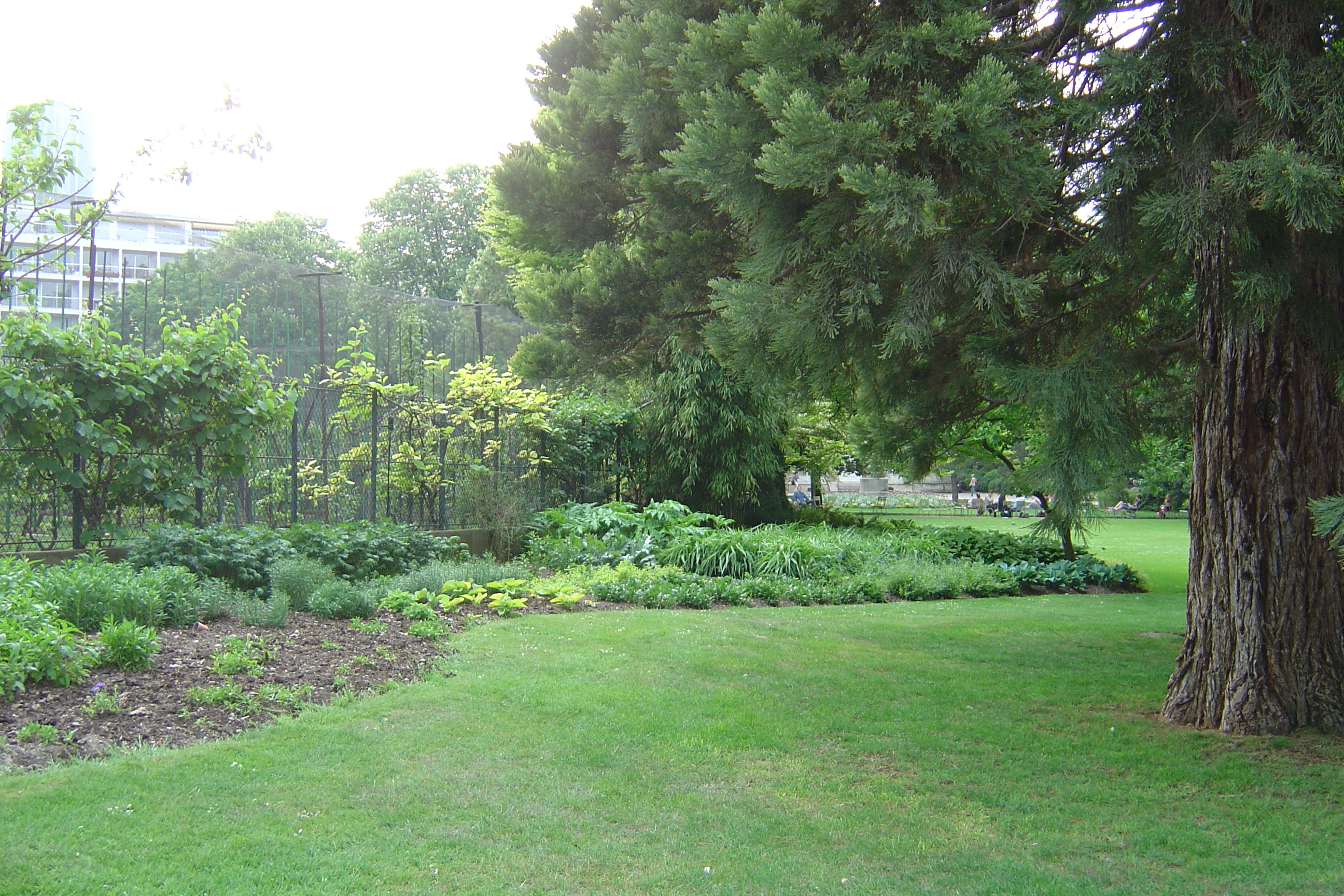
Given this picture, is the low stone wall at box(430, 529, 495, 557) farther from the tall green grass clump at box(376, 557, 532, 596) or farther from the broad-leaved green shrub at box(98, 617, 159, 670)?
the broad-leaved green shrub at box(98, 617, 159, 670)

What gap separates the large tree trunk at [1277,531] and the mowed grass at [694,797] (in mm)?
273

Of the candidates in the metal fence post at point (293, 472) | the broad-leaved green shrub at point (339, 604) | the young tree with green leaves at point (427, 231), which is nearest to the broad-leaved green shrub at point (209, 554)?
the broad-leaved green shrub at point (339, 604)

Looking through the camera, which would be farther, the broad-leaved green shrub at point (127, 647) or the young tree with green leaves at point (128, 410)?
the young tree with green leaves at point (128, 410)

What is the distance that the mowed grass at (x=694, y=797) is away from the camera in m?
3.06

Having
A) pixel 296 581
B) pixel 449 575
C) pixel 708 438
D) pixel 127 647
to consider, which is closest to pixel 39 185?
pixel 127 647

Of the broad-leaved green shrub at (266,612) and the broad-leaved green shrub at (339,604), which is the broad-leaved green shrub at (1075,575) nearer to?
the broad-leaved green shrub at (339,604)

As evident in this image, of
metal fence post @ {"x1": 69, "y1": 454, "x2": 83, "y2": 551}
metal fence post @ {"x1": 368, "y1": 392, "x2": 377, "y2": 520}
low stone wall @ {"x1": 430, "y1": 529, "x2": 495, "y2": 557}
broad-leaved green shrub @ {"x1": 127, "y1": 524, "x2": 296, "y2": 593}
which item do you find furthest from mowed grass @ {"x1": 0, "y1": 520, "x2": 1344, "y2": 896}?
low stone wall @ {"x1": 430, "y1": 529, "x2": 495, "y2": 557}

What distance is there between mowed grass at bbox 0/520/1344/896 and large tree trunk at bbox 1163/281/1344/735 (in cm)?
27

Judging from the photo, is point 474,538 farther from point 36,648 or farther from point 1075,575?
point 1075,575

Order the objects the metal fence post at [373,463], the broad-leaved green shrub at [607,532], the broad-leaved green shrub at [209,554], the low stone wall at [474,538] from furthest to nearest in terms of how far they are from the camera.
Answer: the low stone wall at [474,538], the broad-leaved green shrub at [607,532], the metal fence post at [373,463], the broad-leaved green shrub at [209,554]

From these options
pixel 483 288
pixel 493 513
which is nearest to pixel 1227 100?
pixel 493 513

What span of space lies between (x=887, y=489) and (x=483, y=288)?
76.4 feet

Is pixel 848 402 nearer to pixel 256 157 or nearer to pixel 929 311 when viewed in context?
pixel 929 311

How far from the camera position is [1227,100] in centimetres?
394
